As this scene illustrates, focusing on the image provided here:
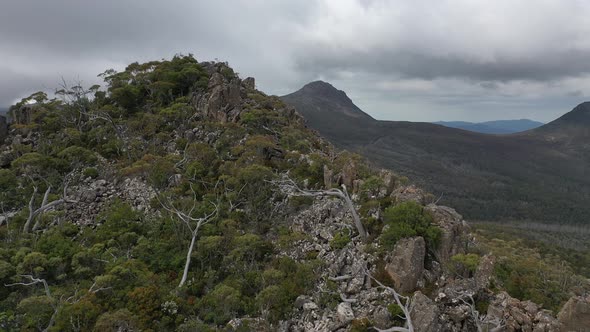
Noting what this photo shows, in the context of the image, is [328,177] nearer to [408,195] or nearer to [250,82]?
[408,195]

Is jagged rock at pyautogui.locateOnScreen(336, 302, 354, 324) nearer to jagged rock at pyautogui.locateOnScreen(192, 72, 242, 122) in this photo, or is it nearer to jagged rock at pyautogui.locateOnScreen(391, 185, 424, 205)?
jagged rock at pyautogui.locateOnScreen(391, 185, 424, 205)

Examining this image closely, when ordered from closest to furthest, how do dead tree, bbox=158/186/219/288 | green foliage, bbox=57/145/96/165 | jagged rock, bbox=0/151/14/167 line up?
dead tree, bbox=158/186/219/288 < green foliage, bbox=57/145/96/165 < jagged rock, bbox=0/151/14/167

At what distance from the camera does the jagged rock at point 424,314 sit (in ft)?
51.3

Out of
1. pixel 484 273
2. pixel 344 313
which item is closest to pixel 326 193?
pixel 344 313

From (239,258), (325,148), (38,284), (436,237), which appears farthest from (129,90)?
(436,237)

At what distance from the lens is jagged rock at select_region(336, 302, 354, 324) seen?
17.6 metres

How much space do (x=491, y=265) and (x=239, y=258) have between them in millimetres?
15299

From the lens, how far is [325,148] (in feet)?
146

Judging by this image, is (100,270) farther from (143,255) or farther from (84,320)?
(84,320)

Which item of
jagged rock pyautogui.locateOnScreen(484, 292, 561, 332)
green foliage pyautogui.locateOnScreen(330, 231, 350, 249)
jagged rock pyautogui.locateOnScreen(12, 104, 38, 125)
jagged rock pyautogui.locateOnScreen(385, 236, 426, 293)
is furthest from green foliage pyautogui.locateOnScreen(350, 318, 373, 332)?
jagged rock pyautogui.locateOnScreen(12, 104, 38, 125)

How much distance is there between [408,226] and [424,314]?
5366 mm

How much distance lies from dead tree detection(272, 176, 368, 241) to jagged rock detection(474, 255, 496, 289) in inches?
266

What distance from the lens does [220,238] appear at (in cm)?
2403

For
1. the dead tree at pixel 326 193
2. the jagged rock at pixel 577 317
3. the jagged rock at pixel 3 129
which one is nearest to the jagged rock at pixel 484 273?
the jagged rock at pixel 577 317
